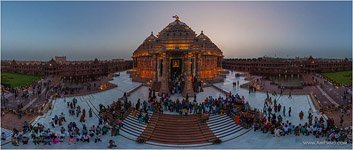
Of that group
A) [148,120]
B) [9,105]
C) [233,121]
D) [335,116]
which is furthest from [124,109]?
[335,116]

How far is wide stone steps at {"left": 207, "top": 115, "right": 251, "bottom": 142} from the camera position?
18.9 metres

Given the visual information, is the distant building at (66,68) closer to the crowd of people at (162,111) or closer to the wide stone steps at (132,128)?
the crowd of people at (162,111)

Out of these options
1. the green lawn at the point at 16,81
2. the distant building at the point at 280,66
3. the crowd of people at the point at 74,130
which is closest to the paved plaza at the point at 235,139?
the crowd of people at the point at 74,130

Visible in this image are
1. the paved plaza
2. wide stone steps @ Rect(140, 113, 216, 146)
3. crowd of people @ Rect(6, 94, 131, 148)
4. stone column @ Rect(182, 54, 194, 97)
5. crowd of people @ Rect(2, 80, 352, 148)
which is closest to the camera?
the paved plaza

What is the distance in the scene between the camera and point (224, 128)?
19.6 meters

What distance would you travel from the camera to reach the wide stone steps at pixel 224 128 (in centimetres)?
1888

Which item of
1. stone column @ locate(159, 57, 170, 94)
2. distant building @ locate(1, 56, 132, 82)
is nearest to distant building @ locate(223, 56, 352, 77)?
distant building @ locate(1, 56, 132, 82)

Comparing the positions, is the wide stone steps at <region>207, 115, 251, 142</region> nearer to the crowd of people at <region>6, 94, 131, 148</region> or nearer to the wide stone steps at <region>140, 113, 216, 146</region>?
the wide stone steps at <region>140, 113, 216, 146</region>

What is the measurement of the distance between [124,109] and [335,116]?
52.2 ft

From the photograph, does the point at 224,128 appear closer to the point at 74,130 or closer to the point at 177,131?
the point at 177,131

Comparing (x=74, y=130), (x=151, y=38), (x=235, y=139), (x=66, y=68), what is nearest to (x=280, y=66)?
(x=151, y=38)

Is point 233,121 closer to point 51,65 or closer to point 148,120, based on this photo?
point 148,120

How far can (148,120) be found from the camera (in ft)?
65.5

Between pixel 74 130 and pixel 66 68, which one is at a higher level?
pixel 66 68
